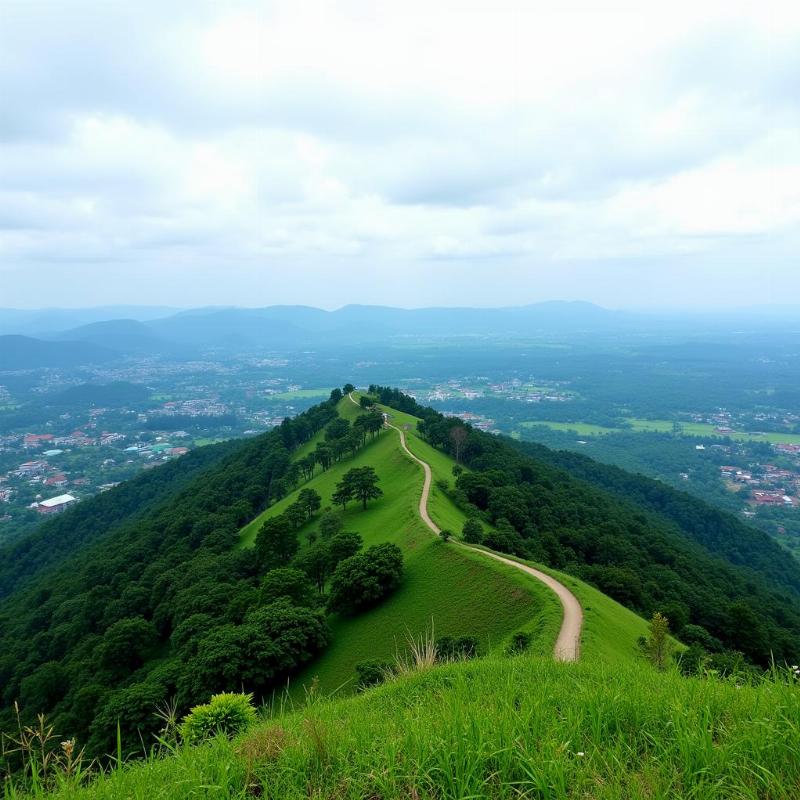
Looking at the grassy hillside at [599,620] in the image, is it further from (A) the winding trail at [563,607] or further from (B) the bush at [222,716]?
(B) the bush at [222,716]

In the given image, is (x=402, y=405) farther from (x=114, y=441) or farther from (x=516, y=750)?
(x=114, y=441)

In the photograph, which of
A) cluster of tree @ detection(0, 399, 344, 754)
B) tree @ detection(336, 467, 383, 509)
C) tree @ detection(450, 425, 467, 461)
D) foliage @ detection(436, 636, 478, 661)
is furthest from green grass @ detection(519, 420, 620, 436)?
foliage @ detection(436, 636, 478, 661)

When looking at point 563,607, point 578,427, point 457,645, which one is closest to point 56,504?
point 457,645

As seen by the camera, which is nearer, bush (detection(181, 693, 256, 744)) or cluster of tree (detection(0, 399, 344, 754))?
bush (detection(181, 693, 256, 744))

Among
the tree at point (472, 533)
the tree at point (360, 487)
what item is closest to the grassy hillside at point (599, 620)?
the tree at point (472, 533)

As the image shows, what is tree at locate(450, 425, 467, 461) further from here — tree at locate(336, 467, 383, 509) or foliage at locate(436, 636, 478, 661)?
foliage at locate(436, 636, 478, 661)


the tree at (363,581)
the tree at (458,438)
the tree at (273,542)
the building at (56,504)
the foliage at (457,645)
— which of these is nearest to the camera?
the foliage at (457,645)
